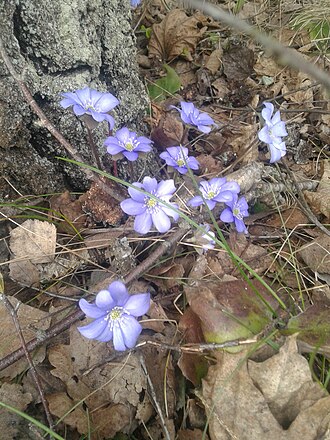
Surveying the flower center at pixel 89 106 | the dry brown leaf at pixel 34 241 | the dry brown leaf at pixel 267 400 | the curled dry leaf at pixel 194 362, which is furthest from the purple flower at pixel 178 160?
the dry brown leaf at pixel 267 400

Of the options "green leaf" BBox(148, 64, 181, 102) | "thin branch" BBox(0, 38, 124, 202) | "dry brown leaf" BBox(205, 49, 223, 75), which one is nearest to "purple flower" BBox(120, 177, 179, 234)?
"thin branch" BBox(0, 38, 124, 202)

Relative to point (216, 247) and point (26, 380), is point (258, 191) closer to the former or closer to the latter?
point (216, 247)

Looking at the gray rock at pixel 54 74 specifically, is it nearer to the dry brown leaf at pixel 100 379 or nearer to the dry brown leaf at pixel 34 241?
the dry brown leaf at pixel 34 241

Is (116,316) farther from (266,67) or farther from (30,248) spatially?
(266,67)

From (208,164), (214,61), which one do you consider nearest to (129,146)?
(208,164)

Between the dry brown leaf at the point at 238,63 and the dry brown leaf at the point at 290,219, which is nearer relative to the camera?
the dry brown leaf at the point at 290,219

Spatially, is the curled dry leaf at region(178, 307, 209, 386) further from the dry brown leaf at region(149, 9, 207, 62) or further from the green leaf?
the dry brown leaf at region(149, 9, 207, 62)
